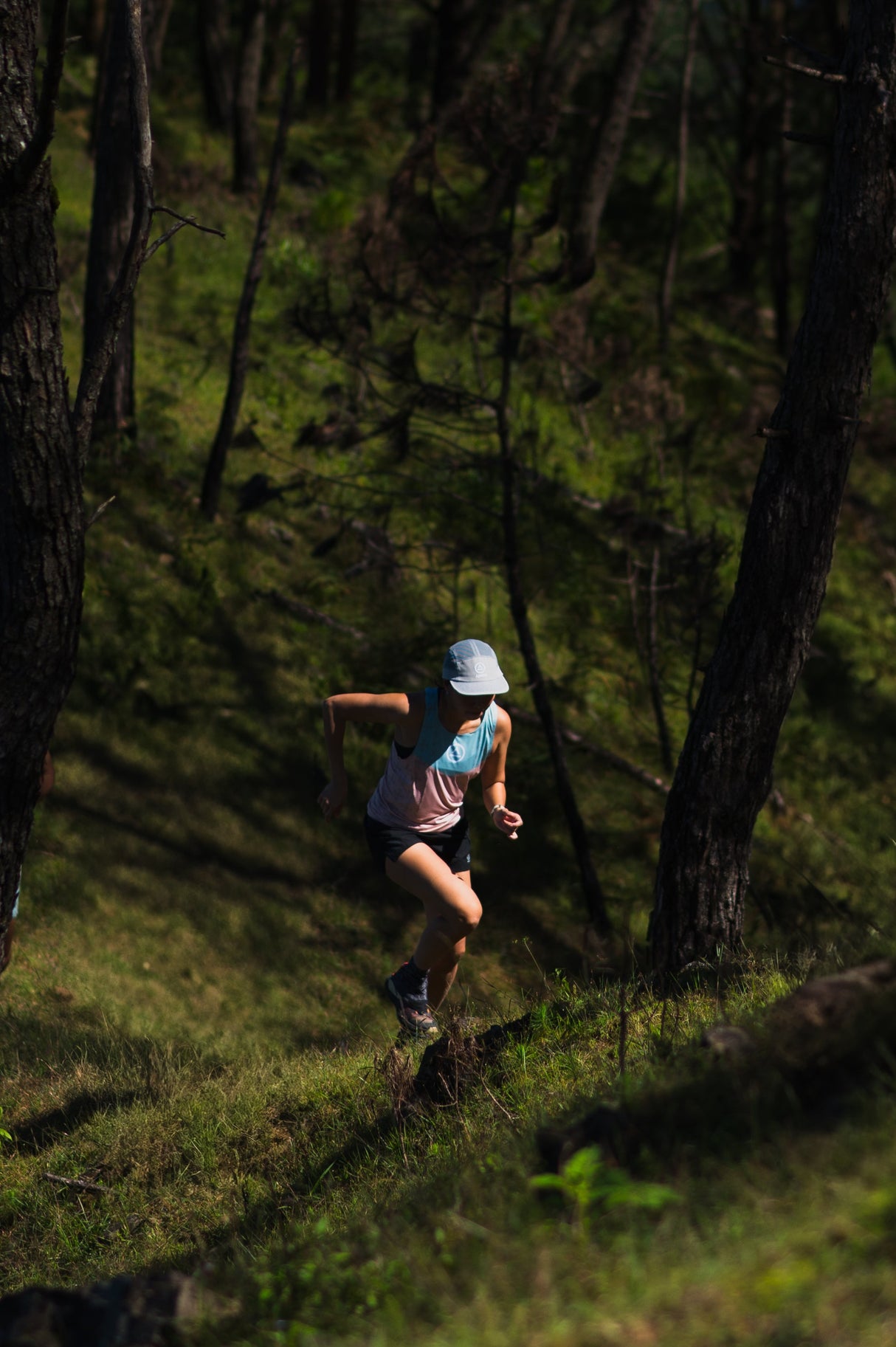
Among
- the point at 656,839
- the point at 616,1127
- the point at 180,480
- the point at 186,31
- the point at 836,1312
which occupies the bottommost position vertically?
the point at 656,839

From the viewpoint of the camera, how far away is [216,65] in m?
17.1

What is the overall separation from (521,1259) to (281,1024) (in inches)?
196

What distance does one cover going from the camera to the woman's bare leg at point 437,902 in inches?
205

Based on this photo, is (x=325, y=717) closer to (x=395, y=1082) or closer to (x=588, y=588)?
(x=395, y=1082)

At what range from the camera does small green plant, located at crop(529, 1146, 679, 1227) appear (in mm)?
2570

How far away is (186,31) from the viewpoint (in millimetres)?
21188

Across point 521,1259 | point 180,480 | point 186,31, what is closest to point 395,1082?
point 521,1259

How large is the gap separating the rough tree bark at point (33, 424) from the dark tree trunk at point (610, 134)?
8.91 metres

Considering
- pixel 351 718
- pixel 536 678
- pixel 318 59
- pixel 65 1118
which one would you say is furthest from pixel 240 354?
pixel 318 59

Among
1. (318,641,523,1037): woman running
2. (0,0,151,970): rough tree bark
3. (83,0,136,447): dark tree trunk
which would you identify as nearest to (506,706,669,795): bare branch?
(83,0,136,447): dark tree trunk

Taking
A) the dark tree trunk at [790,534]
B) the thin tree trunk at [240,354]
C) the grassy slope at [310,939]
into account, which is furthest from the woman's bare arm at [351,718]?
the thin tree trunk at [240,354]

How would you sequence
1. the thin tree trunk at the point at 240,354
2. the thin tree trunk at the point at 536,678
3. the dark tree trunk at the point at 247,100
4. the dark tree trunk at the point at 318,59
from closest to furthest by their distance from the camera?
the thin tree trunk at the point at 536,678 → the thin tree trunk at the point at 240,354 → the dark tree trunk at the point at 247,100 → the dark tree trunk at the point at 318,59

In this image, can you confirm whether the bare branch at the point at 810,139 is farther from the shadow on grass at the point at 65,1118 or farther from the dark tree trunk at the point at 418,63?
the dark tree trunk at the point at 418,63

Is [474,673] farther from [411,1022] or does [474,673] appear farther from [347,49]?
[347,49]
